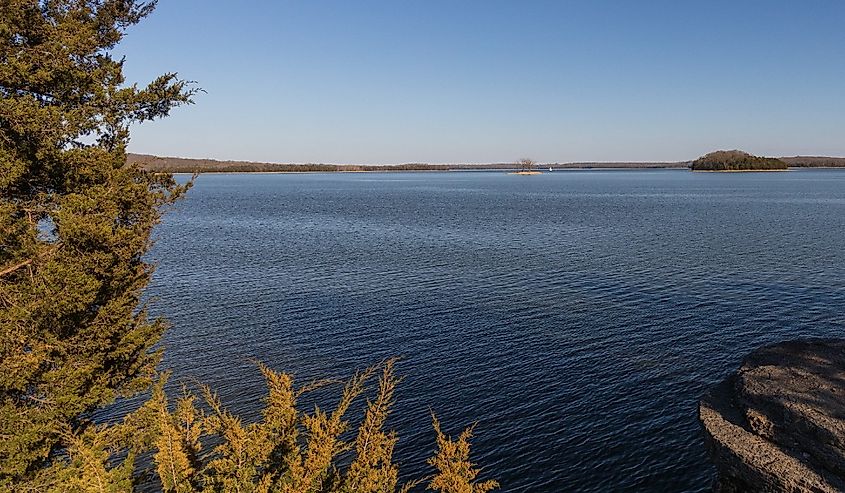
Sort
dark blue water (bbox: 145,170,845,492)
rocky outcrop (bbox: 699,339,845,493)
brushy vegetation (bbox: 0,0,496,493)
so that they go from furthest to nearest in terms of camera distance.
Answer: dark blue water (bbox: 145,170,845,492)
rocky outcrop (bbox: 699,339,845,493)
brushy vegetation (bbox: 0,0,496,493)

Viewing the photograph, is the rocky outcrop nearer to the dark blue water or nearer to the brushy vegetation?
the dark blue water

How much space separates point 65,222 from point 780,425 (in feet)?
75.8

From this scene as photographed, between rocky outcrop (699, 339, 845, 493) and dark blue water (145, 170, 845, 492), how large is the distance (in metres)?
2.28

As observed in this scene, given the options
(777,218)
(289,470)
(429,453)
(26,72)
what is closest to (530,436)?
(429,453)

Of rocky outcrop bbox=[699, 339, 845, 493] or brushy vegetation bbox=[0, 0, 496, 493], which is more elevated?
brushy vegetation bbox=[0, 0, 496, 493]

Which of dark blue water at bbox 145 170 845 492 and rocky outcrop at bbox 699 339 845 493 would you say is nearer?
rocky outcrop at bbox 699 339 845 493

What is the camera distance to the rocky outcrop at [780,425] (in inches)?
645

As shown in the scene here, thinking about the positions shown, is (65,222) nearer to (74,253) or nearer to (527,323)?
(74,253)

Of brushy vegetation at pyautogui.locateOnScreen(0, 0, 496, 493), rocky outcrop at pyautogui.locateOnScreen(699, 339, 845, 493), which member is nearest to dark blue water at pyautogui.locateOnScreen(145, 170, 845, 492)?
rocky outcrop at pyautogui.locateOnScreen(699, 339, 845, 493)

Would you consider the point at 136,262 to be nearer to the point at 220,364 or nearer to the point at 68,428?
the point at 68,428

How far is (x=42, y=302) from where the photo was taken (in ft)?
52.0

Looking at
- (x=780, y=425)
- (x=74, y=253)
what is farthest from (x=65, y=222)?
(x=780, y=425)

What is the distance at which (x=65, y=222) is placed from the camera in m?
16.0

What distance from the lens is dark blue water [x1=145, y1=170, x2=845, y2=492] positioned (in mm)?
22516
